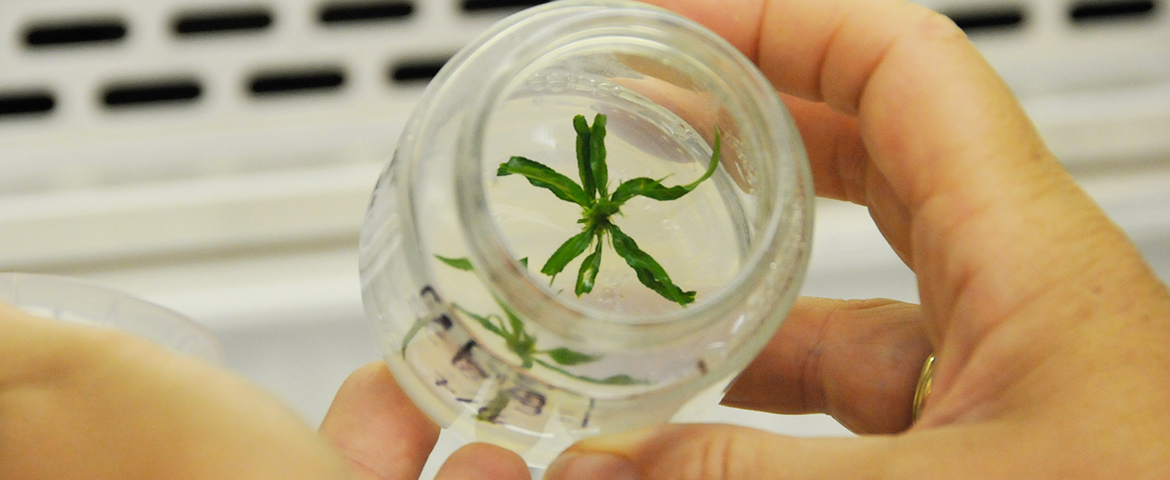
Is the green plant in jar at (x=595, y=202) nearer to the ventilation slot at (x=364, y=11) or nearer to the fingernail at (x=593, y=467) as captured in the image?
the fingernail at (x=593, y=467)

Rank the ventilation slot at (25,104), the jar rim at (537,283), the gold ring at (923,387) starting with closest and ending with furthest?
the jar rim at (537,283)
the gold ring at (923,387)
the ventilation slot at (25,104)

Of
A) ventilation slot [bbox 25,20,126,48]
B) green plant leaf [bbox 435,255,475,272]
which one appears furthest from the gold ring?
ventilation slot [bbox 25,20,126,48]

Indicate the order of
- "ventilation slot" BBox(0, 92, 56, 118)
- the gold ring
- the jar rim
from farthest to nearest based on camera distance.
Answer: "ventilation slot" BBox(0, 92, 56, 118), the gold ring, the jar rim

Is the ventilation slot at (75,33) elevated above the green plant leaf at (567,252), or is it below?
above

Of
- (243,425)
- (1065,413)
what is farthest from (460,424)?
(1065,413)

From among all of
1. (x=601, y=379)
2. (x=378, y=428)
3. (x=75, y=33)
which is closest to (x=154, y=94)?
(x=75, y=33)

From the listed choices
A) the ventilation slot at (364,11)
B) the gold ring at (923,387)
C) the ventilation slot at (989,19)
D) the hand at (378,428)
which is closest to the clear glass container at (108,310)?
the hand at (378,428)

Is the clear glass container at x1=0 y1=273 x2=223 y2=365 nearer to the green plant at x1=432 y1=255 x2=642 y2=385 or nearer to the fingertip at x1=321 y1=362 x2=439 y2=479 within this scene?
the fingertip at x1=321 y1=362 x2=439 y2=479
